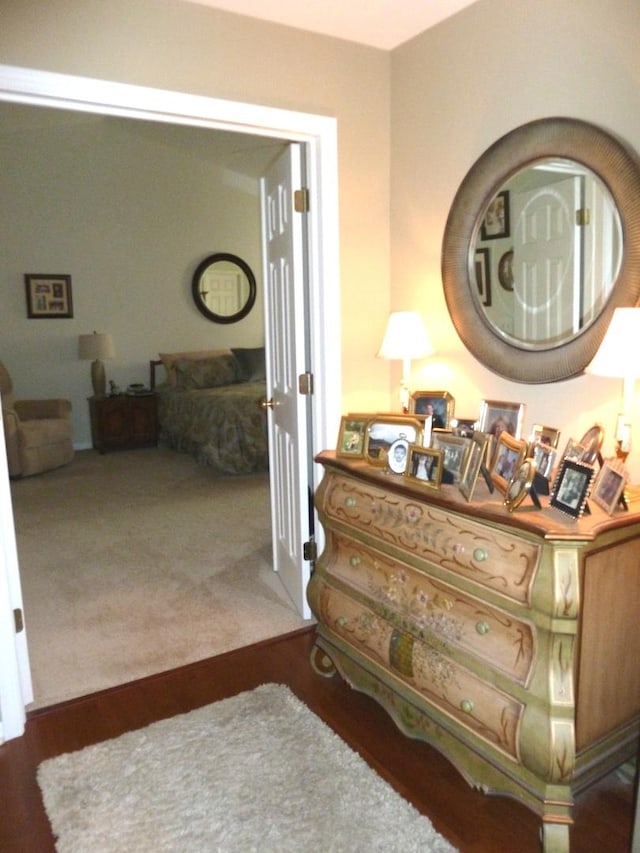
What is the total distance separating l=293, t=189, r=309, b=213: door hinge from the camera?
2.54 m

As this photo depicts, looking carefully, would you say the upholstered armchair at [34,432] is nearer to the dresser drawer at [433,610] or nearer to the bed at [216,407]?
the bed at [216,407]

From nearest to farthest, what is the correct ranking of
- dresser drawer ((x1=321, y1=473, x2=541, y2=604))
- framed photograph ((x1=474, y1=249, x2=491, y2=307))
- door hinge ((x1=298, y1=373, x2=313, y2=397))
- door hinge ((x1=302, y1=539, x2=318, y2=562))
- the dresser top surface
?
the dresser top surface
dresser drawer ((x1=321, y1=473, x2=541, y2=604))
framed photograph ((x1=474, y1=249, x2=491, y2=307))
door hinge ((x1=298, y1=373, x2=313, y2=397))
door hinge ((x1=302, y1=539, x2=318, y2=562))

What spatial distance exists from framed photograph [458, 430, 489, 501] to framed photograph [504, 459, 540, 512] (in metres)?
0.11

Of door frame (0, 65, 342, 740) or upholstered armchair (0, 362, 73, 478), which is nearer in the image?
door frame (0, 65, 342, 740)

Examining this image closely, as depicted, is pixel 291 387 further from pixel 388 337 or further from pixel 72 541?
pixel 72 541

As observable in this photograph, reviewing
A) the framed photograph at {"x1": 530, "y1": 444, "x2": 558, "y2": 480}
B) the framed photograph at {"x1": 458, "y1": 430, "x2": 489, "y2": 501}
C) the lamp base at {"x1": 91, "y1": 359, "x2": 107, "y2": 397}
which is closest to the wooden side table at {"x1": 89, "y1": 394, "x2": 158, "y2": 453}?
the lamp base at {"x1": 91, "y1": 359, "x2": 107, "y2": 397}

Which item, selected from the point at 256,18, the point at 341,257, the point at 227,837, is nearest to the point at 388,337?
the point at 341,257

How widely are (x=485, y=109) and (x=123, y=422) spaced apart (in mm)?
5145

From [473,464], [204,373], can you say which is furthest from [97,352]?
[473,464]

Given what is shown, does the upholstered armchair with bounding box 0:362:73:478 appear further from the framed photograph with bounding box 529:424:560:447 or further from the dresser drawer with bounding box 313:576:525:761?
the framed photograph with bounding box 529:424:560:447

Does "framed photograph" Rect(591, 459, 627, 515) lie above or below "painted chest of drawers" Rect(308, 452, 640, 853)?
above

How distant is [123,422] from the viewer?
6.48 meters

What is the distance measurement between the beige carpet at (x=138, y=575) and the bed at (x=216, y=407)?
0.77 feet

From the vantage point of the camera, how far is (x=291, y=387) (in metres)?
2.75
